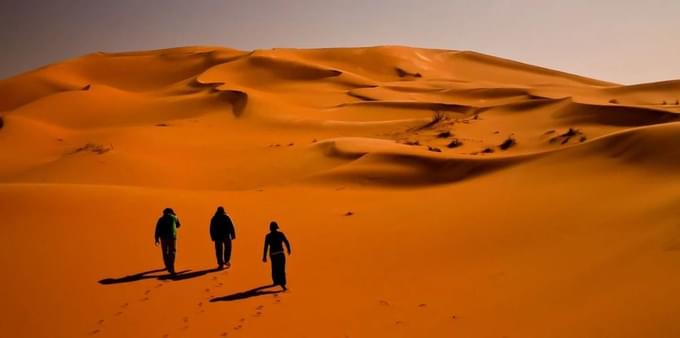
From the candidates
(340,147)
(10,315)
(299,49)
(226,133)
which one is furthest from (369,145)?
(299,49)

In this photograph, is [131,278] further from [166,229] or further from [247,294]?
[247,294]

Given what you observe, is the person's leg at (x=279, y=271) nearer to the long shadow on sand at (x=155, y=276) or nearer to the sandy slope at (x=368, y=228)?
the sandy slope at (x=368, y=228)

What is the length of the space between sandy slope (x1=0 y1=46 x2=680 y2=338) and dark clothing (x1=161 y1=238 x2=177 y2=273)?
17.8 inches

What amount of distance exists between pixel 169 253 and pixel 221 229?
0.84 meters

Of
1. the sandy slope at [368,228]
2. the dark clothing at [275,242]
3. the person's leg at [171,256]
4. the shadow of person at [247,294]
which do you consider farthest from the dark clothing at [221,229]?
the shadow of person at [247,294]

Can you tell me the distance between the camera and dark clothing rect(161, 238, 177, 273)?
8.21 metres

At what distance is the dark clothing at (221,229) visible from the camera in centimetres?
855

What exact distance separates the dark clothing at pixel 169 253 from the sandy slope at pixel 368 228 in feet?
1.48

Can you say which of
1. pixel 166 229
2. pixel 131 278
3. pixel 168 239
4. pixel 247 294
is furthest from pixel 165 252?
pixel 247 294

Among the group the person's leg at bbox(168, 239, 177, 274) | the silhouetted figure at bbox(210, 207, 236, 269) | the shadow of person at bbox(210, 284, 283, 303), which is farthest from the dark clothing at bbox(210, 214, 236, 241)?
the shadow of person at bbox(210, 284, 283, 303)

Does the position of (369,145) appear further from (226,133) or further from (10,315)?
(10,315)

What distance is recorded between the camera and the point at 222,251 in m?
8.59

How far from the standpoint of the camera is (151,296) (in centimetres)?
715

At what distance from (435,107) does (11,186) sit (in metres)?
22.3
